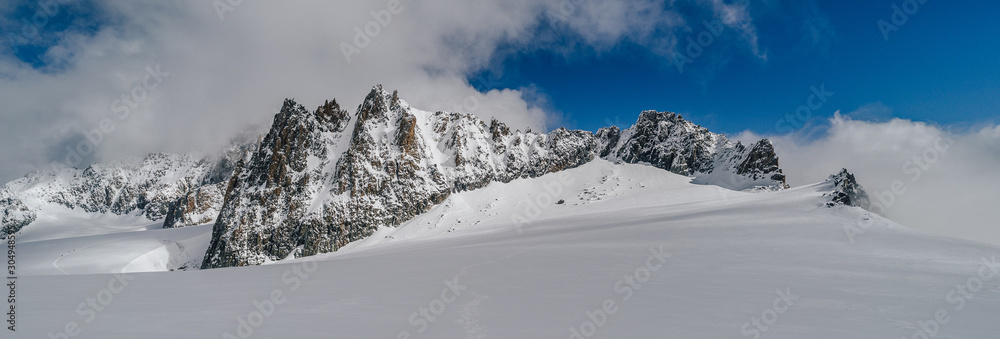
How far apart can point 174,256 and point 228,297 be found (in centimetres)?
11032

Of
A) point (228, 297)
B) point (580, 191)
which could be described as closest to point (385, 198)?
point (580, 191)

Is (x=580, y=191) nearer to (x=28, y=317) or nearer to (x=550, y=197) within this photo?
(x=550, y=197)

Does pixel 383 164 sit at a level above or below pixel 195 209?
above
